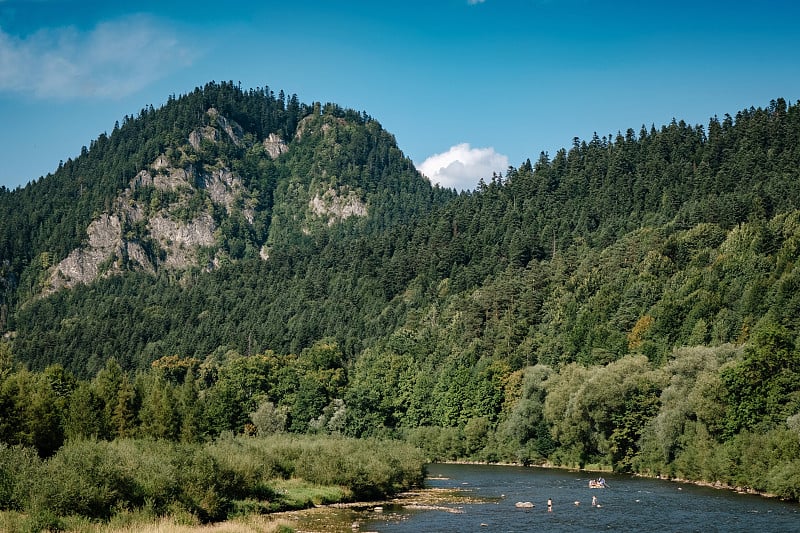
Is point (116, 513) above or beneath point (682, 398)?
beneath

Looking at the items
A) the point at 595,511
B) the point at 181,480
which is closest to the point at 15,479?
the point at 181,480

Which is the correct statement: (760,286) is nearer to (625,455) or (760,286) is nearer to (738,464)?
(625,455)

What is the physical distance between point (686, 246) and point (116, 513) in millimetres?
152692

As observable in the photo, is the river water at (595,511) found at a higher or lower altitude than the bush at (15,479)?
lower

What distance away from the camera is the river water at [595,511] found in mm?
72062

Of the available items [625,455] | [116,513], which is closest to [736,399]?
[625,455]

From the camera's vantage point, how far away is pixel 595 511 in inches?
3226

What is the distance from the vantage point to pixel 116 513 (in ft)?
199

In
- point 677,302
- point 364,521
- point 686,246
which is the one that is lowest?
point 364,521

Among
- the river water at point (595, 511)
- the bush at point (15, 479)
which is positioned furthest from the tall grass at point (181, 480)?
the river water at point (595, 511)

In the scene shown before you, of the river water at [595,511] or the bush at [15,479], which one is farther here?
the river water at [595,511]

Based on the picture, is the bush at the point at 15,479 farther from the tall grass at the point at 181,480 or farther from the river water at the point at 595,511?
the river water at the point at 595,511

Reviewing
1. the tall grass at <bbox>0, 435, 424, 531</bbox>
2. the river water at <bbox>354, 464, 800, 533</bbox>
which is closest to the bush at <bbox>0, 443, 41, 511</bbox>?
the tall grass at <bbox>0, 435, 424, 531</bbox>

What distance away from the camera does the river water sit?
7206 centimetres
